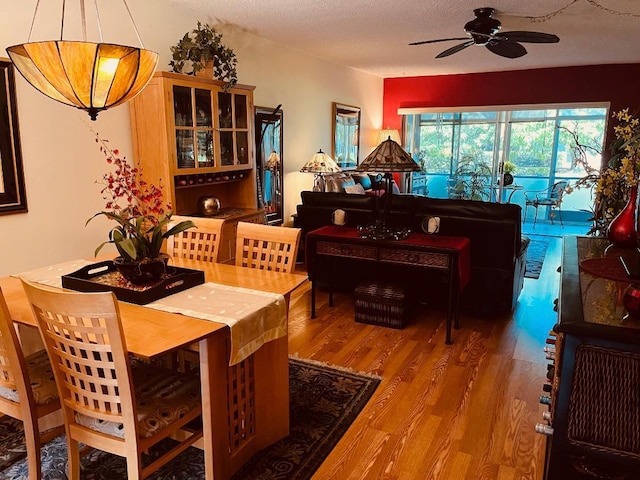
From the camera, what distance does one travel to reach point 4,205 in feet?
9.32

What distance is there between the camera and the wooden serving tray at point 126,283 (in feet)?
6.53

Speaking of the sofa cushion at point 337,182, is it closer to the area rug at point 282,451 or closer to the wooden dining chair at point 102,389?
the area rug at point 282,451

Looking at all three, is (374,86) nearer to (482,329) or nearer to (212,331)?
(482,329)

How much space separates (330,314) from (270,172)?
2.01 metres

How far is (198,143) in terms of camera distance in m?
3.76

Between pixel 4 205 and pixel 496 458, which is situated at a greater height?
pixel 4 205

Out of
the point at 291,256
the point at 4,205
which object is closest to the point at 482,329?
the point at 291,256

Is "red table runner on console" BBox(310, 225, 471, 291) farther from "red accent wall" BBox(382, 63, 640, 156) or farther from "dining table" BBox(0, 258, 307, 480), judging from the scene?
"red accent wall" BBox(382, 63, 640, 156)

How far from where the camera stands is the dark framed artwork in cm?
279

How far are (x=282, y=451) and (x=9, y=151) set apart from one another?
236 cm

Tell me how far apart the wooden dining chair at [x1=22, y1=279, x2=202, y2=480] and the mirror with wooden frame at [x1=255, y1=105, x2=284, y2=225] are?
3.35 metres

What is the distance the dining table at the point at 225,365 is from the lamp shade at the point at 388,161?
122cm

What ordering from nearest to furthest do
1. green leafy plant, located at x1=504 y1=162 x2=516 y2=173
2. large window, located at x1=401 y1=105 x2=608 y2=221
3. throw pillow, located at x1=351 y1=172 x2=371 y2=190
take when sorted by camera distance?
throw pillow, located at x1=351 y1=172 x2=371 y2=190, large window, located at x1=401 y1=105 x2=608 y2=221, green leafy plant, located at x1=504 y1=162 x2=516 y2=173

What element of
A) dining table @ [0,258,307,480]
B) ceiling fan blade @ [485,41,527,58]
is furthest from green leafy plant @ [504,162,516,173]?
dining table @ [0,258,307,480]
